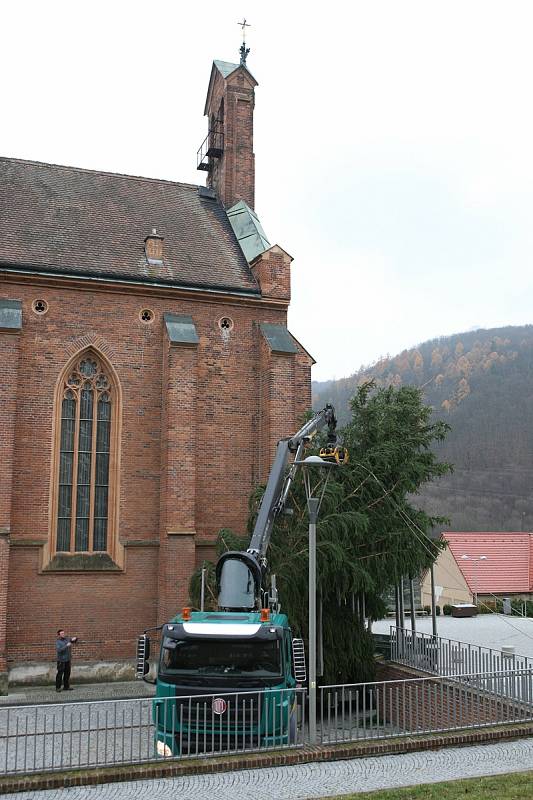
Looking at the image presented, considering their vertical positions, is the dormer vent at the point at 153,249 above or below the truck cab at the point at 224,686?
above

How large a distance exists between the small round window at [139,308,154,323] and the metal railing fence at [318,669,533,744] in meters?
11.3

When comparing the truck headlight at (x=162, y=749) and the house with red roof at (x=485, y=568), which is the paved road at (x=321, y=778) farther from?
the house with red roof at (x=485, y=568)

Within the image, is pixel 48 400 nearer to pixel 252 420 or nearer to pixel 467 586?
pixel 252 420

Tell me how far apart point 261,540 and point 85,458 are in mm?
6820

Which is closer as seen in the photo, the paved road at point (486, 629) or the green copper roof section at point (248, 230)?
the green copper roof section at point (248, 230)

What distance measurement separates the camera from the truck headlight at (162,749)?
1115 centimetres

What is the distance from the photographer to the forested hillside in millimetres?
80375

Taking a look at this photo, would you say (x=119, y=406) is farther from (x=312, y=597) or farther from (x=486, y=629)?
(x=486, y=629)

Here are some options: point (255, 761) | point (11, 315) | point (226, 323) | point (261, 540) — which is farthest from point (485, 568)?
point (255, 761)

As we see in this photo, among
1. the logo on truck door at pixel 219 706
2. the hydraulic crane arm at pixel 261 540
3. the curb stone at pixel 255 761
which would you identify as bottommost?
the curb stone at pixel 255 761

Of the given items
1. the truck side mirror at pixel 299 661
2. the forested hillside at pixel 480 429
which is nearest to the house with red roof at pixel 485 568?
the forested hillside at pixel 480 429

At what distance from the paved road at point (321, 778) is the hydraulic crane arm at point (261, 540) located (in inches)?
155

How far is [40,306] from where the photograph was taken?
20.2 metres

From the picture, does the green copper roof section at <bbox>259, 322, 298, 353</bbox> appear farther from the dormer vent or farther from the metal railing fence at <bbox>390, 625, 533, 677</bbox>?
the metal railing fence at <bbox>390, 625, 533, 677</bbox>
